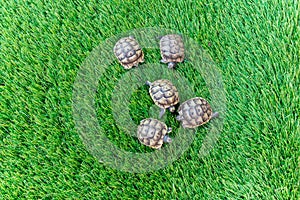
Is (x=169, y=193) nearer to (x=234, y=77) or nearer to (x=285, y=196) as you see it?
(x=285, y=196)

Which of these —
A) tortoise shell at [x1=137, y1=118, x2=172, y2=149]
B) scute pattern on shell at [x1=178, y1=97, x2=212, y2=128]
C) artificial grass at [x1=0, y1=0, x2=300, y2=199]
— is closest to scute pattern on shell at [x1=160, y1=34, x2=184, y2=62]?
artificial grass at [x1=0, y1=0, x2=300, y2=199]

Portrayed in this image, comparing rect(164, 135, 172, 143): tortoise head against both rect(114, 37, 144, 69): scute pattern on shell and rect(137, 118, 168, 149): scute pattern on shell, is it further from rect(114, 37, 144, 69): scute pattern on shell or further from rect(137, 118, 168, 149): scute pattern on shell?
rect(114, 37, 144, 69): scute pattern on shell

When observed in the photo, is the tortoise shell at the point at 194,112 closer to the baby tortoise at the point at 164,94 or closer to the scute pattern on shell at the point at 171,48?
the baby tortoise at the point at 164,94

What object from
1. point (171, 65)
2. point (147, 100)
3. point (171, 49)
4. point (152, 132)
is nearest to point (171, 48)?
point (171, 49)

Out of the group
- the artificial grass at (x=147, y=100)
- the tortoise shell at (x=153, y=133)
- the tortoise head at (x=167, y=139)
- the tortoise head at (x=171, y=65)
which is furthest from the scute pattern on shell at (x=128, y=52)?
the tortoise head at (x=167, y=139)

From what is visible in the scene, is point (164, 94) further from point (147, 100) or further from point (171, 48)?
point (171, 48)

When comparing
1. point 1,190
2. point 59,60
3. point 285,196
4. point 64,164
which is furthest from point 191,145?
point 1,190
